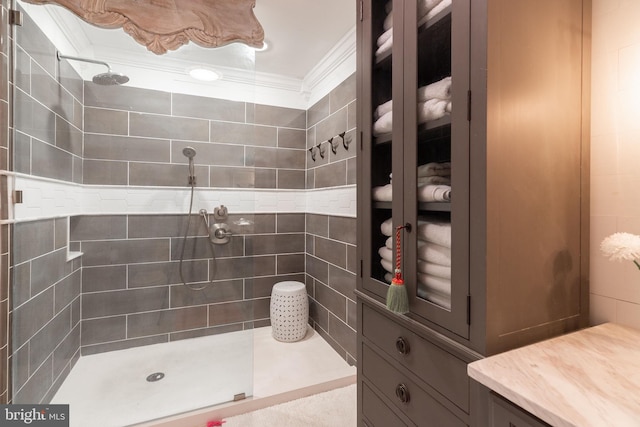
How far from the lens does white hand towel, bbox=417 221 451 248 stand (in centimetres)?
82

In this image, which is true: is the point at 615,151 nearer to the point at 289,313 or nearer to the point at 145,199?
the point at 289,313

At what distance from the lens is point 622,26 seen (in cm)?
83

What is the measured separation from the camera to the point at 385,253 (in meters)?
1.10

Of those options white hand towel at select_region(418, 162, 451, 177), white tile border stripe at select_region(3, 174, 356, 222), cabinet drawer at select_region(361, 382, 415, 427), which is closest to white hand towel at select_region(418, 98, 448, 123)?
white hand towel at select_region(418, 162, 451, 177)

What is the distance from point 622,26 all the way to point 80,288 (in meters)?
2.85

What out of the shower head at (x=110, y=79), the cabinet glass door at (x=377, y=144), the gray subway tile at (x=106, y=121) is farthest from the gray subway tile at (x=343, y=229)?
the shower head at (x=110, y=79)

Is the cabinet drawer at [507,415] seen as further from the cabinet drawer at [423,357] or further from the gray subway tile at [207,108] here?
the gray subway tile at [207,108]

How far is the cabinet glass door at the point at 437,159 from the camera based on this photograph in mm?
742

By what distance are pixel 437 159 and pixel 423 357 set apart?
0.59 metres

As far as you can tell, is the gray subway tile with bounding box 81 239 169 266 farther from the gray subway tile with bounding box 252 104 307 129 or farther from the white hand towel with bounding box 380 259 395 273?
the white hand towel with bounding box 380 259 395 273

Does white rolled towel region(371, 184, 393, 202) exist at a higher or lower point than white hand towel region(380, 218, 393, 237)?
higher

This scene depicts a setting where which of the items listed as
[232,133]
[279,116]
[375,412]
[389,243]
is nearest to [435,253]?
[389,243]

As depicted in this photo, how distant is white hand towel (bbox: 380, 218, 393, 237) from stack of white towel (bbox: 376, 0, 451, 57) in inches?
24.6

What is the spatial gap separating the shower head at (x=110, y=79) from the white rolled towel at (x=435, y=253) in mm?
2147
